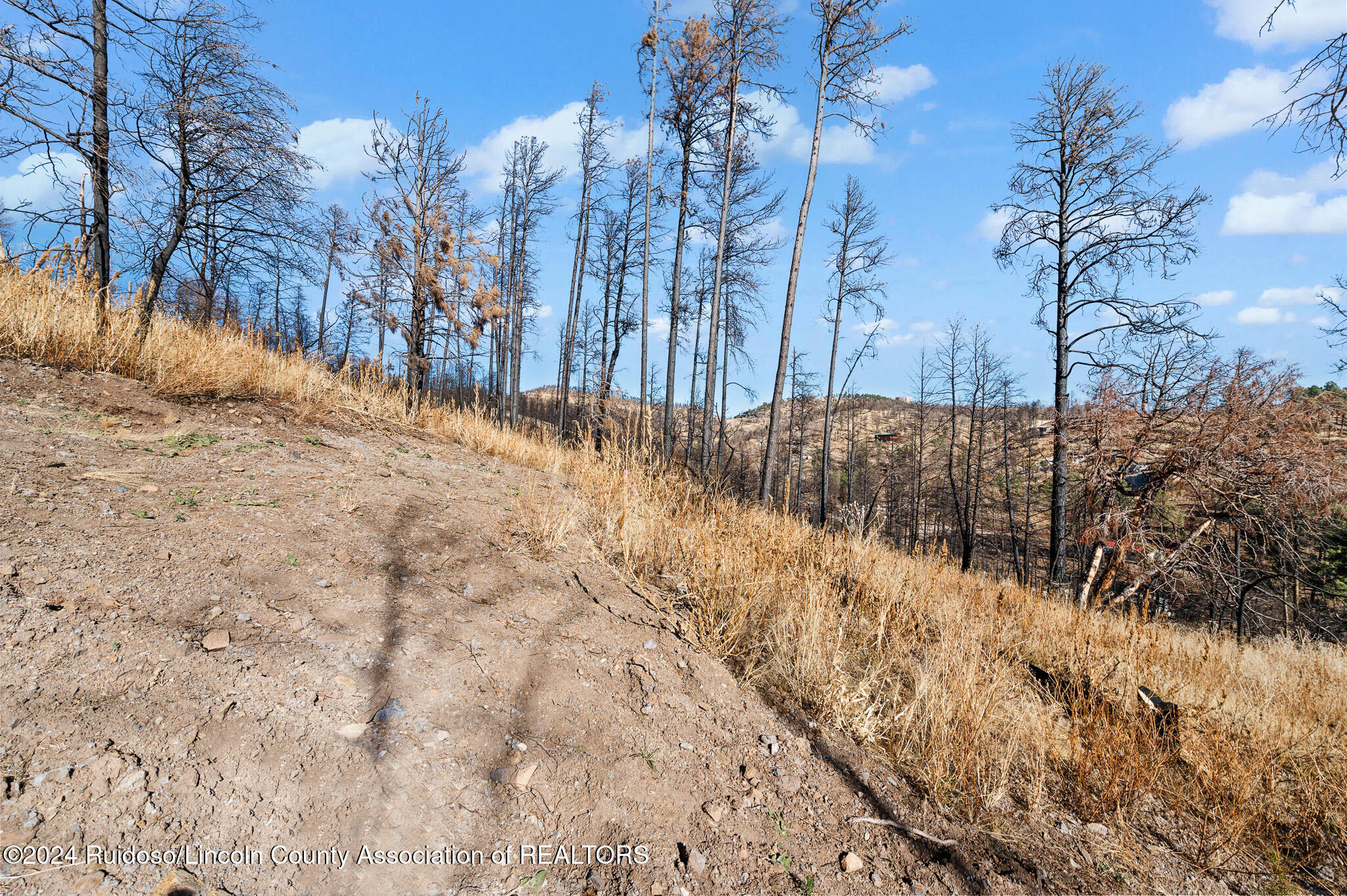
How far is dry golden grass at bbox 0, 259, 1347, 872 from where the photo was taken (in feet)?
9.60

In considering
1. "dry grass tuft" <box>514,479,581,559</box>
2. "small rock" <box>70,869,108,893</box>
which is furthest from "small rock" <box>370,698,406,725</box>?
"dry grass tuft" <box>514,479,581,559</box>

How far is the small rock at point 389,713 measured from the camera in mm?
2055

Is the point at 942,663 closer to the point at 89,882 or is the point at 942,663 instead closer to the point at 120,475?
the point at 89,882

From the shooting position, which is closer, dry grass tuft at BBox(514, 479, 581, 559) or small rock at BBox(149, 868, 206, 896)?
small rock at BBox(149, 868, 206, 896)

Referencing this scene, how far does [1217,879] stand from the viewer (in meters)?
2.65

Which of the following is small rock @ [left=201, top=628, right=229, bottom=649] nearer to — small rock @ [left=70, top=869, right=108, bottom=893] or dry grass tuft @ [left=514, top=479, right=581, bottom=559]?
small rock @ [left=70, top=869, right=108, bottom=893]

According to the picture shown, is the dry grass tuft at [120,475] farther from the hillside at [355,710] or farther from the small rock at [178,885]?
the small rock at [178,885]

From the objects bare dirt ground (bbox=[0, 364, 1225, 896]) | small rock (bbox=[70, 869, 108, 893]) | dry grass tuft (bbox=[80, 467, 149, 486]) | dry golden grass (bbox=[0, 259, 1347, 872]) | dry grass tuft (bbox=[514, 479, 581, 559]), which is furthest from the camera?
dry grass tuft (bbox=[514, 479, 581, 559])

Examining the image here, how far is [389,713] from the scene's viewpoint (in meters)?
2.10

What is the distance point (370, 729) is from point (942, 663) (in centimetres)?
322

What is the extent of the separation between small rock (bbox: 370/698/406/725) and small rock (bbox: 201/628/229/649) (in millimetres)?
690

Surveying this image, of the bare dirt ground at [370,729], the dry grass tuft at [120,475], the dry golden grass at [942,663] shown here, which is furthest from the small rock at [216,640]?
the dry golden grass at [942,663]

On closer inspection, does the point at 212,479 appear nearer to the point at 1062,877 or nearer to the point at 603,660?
the point at 603,660

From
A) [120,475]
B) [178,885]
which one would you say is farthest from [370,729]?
[120,475]
